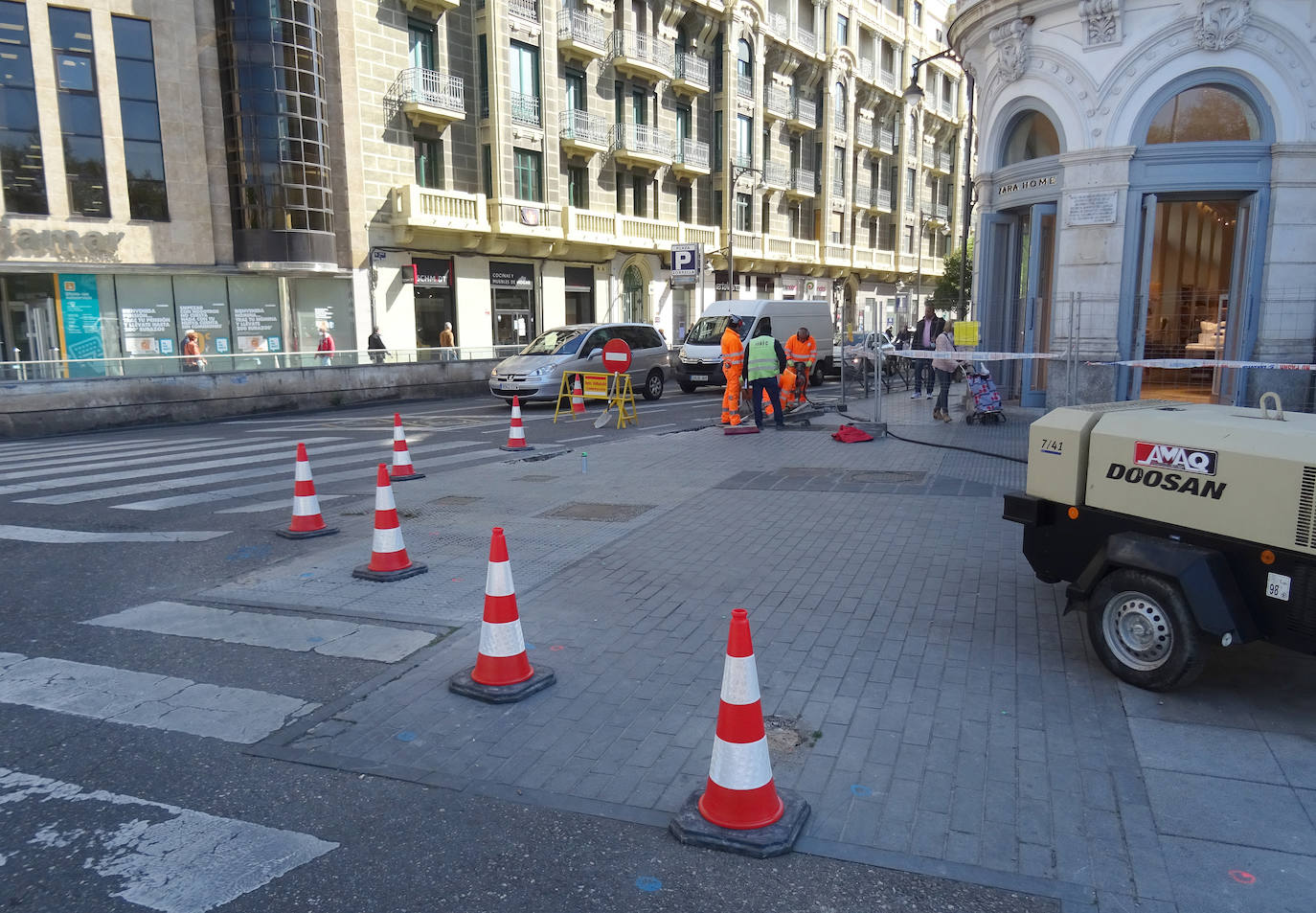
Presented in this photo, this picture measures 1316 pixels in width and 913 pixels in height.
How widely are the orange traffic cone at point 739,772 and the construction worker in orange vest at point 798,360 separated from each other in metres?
13.1

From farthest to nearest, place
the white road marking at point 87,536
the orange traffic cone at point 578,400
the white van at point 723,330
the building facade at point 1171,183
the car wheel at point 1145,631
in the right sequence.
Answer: the white van at point 723,330 < the orange traffic cone at point 578,400 < the building facade at point 1171,183 < the white road marking at point 87,536 < the car wheel at point 1145,631

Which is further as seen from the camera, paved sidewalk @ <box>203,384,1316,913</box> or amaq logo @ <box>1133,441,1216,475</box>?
amaq logo @ <box>1133,441,1216,475</box>

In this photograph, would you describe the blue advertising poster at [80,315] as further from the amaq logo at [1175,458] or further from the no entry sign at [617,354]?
the amaq logo at [1175,458]

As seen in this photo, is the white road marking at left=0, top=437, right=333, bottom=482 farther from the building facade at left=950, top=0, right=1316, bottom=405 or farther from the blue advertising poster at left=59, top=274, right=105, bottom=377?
the blue advertising poster at left=59, top=274, right=105, bottom=377

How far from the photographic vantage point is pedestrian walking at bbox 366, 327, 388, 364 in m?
22.2

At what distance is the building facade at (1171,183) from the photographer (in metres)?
12.3

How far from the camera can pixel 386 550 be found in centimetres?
659

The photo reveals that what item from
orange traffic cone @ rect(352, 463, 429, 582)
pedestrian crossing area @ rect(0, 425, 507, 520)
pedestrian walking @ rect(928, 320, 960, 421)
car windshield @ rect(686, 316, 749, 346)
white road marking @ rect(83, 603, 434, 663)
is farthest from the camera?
car windshield @ rect(686, 316, 749, 346)

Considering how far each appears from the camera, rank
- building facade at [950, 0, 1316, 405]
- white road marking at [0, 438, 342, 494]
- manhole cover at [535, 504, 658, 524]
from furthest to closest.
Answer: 1. building facade at [950, 0, 1316, 405]
2. white road marking at [0, 438, 342, 494]
3. manhole cover at [535, 504, 658, 524]

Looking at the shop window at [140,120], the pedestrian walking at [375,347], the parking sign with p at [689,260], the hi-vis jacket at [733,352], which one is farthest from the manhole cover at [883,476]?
the shop window at [140,120]

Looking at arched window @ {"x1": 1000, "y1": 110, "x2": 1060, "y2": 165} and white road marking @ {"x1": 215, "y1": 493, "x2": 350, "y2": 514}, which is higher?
arched window @ {"x1": 1000, "y1": 110, "x2": 1060, "y2": 165}

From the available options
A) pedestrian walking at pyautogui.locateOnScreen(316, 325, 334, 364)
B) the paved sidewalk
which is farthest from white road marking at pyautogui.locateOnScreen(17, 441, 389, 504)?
pedestrian walking at pyautogui.locateOnScreen(316, 325, 334, 364)

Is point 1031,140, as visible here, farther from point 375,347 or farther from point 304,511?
point 375,347

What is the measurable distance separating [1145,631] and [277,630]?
494 cm
